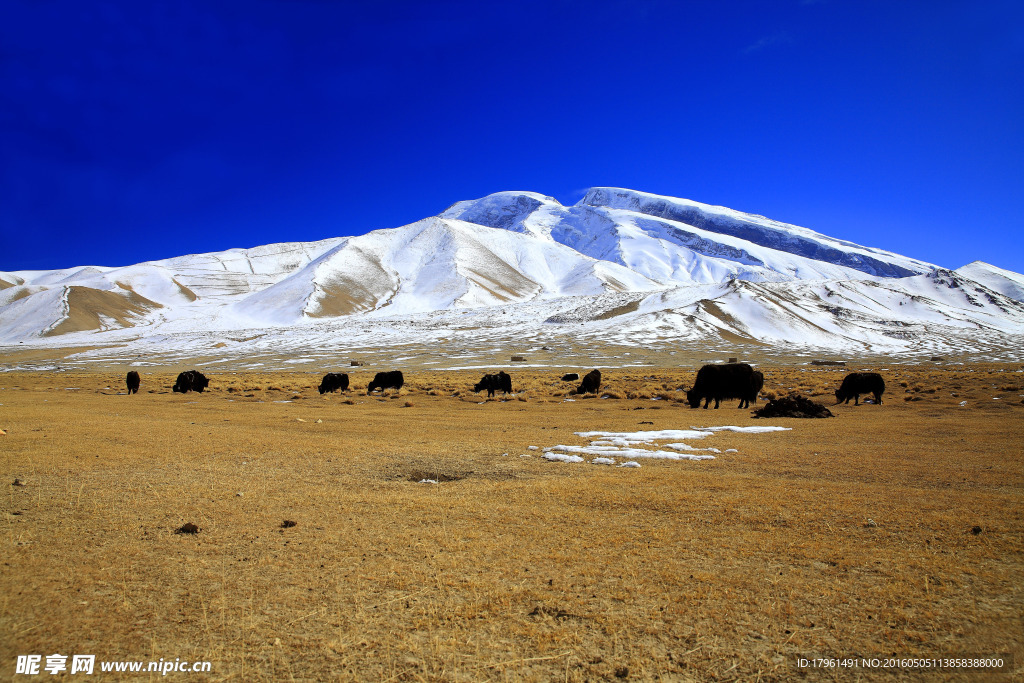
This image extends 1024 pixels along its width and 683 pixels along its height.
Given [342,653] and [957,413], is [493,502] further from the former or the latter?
[957,413]

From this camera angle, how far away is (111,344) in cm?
10031

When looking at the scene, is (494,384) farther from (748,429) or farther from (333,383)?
(748,429)

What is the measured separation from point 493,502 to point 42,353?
115 metres

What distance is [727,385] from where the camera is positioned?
70.1 ft

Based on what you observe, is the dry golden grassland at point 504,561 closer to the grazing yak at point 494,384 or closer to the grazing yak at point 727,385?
the grazing yak at point 727,385

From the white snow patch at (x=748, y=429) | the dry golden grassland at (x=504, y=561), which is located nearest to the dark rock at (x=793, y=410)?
the white snow patch at (x=748, y=429)

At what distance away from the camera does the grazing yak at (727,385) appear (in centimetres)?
2117

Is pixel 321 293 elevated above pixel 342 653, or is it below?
above

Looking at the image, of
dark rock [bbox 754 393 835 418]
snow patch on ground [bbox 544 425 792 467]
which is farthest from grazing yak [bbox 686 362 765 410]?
snow patch on ground [bbox 544 425 792 467]

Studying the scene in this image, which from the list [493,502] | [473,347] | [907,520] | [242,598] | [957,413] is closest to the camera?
[242,598]

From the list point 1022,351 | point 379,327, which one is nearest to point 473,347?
point 379,327

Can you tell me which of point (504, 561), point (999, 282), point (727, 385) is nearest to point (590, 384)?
point (727, 385)

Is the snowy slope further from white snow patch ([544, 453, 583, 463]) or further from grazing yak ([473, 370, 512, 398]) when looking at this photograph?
white snow patch ([544, 453, 583, 463])

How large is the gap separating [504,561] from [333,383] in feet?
89.3
